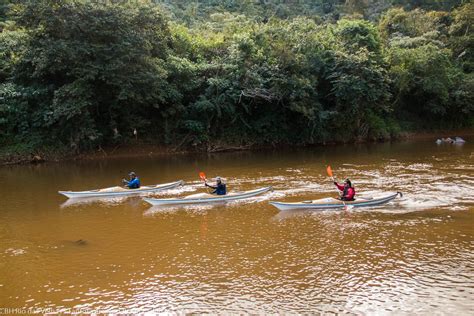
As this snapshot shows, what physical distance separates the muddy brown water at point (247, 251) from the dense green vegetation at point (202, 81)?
9925mm

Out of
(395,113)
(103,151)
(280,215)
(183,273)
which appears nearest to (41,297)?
(183,273)

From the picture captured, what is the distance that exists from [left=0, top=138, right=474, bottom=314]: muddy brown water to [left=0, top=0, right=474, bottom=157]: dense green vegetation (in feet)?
32.6

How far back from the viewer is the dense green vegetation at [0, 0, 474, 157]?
2844 centimetres

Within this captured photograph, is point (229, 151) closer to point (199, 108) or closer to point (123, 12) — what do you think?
point (199, 108)

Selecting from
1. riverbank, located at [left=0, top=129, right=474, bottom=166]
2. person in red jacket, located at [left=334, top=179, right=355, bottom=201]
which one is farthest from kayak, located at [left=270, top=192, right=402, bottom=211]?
riverbank, located at [left=0, top=129, right=474, bottom=166]

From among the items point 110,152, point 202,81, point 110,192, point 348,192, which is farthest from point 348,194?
point 110,152

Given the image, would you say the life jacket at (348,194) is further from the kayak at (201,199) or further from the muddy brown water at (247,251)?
the kayak at (201,199)

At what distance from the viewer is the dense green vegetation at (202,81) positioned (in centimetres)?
2844

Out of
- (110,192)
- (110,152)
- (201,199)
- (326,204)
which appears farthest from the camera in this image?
(110,152)

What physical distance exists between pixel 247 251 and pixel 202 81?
23720 millimetres

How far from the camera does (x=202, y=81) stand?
3381 cm

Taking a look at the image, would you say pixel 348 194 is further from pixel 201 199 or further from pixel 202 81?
pixel 202 81

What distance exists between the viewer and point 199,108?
107 feet

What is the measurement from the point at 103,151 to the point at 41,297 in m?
23.5
